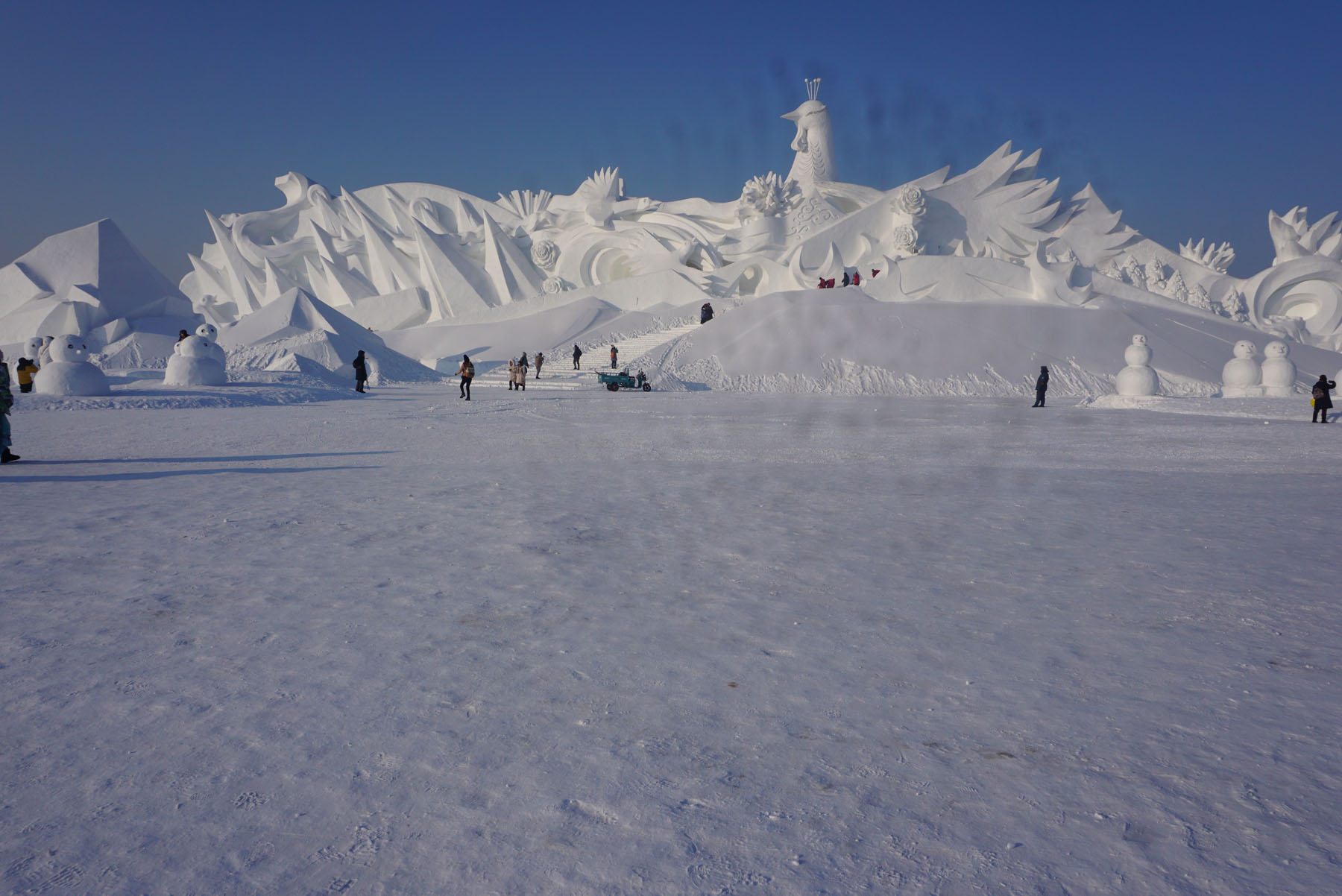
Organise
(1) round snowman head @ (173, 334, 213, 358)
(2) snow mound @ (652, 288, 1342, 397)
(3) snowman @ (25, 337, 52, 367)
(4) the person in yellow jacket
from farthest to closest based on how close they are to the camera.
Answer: (2) snow mound @ (652, 288, 1342, 397) < (3) snowman @ (25, 337, 52, 367) < (1) round snowman head @ (173, 334, 213, 358) < (4) the person in yellow jacket

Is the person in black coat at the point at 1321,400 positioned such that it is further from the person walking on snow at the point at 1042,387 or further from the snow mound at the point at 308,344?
the snow mound at the point at 308,344

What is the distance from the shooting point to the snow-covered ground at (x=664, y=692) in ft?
5.84

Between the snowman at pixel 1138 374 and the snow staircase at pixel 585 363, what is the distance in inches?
427

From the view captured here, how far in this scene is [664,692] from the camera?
2572mm

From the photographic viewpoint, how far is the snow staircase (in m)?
22.2

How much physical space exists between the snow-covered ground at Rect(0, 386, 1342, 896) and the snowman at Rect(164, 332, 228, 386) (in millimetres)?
11717

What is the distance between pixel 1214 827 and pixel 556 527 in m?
3.40

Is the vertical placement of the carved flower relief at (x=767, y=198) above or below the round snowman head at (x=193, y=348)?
above

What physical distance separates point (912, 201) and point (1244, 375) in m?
22.7

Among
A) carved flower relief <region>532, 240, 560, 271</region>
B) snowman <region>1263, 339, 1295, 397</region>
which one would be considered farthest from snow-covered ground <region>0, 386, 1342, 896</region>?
carved flower relief <region>532, 240, 560, 271</region>


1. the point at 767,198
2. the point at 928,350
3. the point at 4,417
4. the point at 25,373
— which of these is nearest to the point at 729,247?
the point at 767,198

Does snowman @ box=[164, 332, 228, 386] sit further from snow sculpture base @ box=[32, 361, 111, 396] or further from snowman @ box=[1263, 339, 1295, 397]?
snowman @ box=[1263, 339, 1295, 397]

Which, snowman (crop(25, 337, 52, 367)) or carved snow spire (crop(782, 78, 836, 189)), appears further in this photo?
carved snow spire (crop(782, 78, 836, 189))

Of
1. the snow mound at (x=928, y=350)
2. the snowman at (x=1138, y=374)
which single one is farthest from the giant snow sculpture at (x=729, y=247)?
the snowman at (x=1138, y=374)
